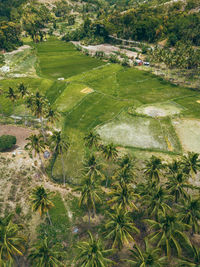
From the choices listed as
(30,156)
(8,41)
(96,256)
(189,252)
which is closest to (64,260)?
(96,256)

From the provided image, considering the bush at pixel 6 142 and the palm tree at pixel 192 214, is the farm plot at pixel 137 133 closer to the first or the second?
the bush at pixel 6 142

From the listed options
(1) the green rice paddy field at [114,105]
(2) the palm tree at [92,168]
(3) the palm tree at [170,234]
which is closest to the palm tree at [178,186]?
(3) the palm tree at [170,234]

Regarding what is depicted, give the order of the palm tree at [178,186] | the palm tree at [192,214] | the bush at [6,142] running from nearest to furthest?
1. the palm tree at [192,214]
2. the palm tree at [178,186]
3. the bush at [6,142]

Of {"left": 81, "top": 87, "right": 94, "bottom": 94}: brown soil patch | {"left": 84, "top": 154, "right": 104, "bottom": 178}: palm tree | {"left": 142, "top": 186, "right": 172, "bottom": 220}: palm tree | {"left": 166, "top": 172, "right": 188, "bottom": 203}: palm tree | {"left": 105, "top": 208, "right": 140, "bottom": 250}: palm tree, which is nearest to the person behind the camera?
{"left": 105, "top": 208, "right": 140, "bottom": 250}: palm tree

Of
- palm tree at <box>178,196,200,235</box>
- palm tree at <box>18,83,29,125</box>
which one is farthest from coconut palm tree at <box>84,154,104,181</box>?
palm tree at <box>18,83,29,125</box>

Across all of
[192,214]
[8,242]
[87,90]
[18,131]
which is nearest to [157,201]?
[192,214]

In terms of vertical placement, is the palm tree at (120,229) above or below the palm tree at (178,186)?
below

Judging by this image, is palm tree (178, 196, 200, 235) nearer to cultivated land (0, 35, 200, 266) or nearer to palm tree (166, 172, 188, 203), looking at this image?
palm tree (166, 172, 188, 203)

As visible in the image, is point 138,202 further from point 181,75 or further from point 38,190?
point 181,75
